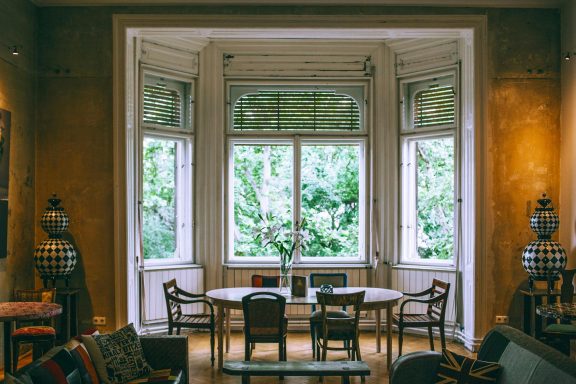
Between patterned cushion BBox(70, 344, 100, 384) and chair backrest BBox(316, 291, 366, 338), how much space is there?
7.51 ft

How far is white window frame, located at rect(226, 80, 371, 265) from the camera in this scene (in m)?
8.25

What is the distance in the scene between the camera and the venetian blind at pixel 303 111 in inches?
328

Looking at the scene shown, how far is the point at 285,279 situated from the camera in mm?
6621

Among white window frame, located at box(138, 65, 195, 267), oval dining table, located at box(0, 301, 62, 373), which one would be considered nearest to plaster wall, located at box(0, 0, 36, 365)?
oval dining table, located at box(0, 301, 62, 373)

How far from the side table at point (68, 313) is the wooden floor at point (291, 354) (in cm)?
43

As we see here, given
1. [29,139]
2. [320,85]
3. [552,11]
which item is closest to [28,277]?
[29,139]

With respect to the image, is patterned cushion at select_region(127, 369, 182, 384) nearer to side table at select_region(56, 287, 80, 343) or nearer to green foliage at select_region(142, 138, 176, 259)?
side table at select_region(56, 287, 80, 343)

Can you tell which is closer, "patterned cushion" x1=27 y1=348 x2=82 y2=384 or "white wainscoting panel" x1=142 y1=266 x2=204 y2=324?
"patterned cushion" x1=27 y1=348 x2=82 y2=384

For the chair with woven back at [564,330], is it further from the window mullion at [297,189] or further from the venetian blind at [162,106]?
the venetian blind at [162,106]

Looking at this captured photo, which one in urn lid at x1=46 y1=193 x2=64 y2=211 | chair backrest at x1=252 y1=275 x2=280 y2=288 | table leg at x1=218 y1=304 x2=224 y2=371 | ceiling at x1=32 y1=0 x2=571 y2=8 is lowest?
table leg at x1=218 y1=304 x2=224 y2=371

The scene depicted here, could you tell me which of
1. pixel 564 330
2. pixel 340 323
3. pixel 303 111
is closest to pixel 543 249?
pixel 564 330

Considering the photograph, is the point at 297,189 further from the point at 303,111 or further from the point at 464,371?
the point at 464,371

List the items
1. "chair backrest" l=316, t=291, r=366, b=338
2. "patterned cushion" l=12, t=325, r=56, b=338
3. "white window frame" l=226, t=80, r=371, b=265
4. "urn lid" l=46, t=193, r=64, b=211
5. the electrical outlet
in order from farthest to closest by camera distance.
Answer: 1. "white window frame" l=226, t=80, r=371, b=265
2. the electrical outlet
3. "urn lid" l=46, t=193, r=64, b=211
4. "chair backrest" l=316, t=291, r=366, b=338
5. "patterned cushion" l=12, t=325, r=56, b=338

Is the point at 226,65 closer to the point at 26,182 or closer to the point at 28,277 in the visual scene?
the point at 26,182
